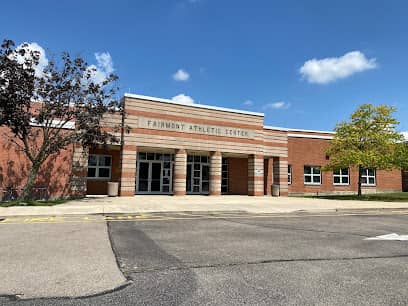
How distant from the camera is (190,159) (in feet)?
85.6

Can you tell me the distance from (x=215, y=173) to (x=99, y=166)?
8558mm

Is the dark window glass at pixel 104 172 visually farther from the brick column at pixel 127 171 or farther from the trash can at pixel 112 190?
the brick column at pixel 127 171

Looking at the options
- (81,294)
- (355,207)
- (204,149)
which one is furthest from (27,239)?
(204,149)

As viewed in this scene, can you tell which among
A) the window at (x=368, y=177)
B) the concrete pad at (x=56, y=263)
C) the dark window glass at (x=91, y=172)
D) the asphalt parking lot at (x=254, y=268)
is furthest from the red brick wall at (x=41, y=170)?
the window at (x=368, y=177)

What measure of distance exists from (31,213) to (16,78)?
6513 millimetres

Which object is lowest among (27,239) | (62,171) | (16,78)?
(27,239)

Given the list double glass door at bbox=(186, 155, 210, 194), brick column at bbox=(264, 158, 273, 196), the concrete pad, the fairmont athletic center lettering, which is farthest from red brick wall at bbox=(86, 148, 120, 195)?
the concrete pad

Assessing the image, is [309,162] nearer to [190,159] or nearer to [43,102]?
[190,159]

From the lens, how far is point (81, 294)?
3.87 m

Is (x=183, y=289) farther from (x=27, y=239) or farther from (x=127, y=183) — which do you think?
(x=127, y=183)

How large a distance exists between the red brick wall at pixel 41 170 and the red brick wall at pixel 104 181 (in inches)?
119

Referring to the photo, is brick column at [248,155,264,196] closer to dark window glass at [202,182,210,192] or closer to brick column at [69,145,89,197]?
dark window glass at [202,182,210,192]

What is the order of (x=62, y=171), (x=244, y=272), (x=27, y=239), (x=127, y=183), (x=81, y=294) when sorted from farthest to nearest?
1. (x=127, y=183)
2. (x=62, y=171)
3. (x=27, y=239)
4. (x=244, y=272)
5. (x=81, y=294)

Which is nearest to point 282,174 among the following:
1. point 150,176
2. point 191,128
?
point 191,128
